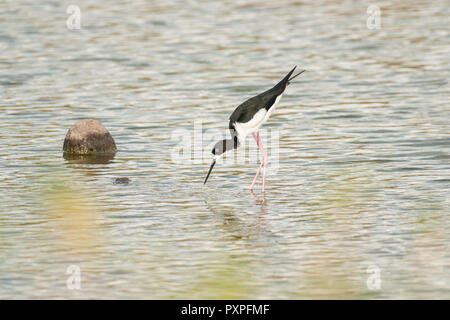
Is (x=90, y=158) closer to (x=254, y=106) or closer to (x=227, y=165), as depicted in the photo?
(x=227, y=165)

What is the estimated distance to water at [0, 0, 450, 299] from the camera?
35.1 ft

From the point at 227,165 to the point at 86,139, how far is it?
237cm

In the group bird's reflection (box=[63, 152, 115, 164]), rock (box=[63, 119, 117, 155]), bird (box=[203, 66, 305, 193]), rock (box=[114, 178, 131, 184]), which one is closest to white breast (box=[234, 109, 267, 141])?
bird (box=[203, 66, 305, 193])

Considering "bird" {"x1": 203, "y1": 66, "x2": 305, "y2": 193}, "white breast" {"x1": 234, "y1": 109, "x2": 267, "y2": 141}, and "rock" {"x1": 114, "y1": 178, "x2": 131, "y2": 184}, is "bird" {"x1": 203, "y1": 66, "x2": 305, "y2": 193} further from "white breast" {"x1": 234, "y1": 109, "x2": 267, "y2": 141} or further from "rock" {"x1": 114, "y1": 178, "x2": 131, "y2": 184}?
"rock" {"x1": 114, "y1": 178, "x2": 131, "y2": 184}

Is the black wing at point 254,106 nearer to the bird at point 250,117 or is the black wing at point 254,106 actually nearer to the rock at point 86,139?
the bird at point 250,117

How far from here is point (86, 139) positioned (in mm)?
16844

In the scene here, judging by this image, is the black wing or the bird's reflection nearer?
the black wing

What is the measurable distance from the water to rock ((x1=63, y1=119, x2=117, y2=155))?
0.27m

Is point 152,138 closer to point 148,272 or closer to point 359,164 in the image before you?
point 359,164

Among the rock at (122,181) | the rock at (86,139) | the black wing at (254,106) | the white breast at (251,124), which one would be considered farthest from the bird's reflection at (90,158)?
the black wing at (254,106)

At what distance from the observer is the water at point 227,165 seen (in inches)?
422

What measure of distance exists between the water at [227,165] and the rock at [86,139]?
0.27m

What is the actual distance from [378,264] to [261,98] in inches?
176

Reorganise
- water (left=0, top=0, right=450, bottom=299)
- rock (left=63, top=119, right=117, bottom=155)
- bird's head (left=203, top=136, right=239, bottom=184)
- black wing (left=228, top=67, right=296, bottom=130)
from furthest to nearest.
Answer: rock (left=63, top=119, right=117, bottom=155)
bird's head (left=203, top=136, right=239, bottom=184)
black wing (left=228, top=67, right=296, bottom=130)
water (left=0, top=0, right=450, bottom=299)
